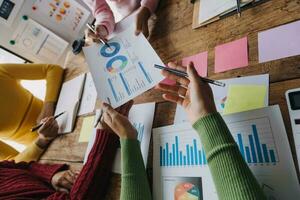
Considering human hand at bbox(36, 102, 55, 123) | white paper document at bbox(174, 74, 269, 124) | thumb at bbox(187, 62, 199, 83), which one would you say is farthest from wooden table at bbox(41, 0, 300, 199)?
human hand at bbox(36, 102, 55, 123)

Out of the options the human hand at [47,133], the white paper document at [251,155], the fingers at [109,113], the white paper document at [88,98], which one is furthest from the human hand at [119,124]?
the human hand at [47,133]

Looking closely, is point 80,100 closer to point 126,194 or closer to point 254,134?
point 126,194

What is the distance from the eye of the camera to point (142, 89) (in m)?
0.72

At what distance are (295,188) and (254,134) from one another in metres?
0.11

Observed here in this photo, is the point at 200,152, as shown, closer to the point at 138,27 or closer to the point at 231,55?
the point at 231,55

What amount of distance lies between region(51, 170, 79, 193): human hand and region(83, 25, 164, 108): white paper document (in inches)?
11.7

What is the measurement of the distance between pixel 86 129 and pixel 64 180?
0.21 meters

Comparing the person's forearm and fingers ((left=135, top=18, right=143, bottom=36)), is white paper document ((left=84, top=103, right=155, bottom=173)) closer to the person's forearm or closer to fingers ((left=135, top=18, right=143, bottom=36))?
the person's forearm

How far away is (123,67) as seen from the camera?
808mm

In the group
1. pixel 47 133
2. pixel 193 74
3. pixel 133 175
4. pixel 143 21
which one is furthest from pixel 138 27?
pixel 47 133

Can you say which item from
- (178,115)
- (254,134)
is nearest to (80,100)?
(178,115)

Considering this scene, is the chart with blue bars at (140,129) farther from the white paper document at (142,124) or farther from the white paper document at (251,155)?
the white paper document at (251,155)

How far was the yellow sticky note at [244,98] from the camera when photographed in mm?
529

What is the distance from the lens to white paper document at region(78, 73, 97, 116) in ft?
3.51
